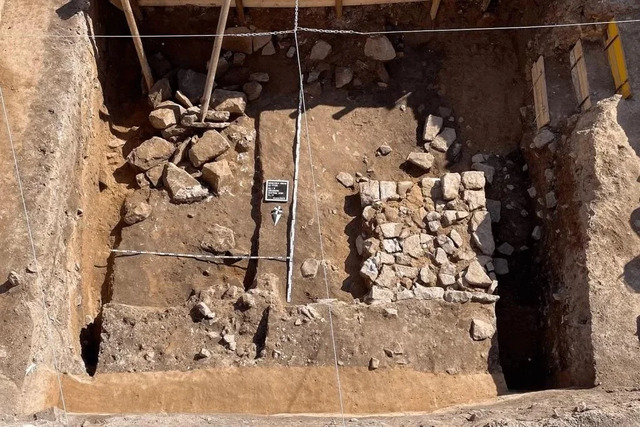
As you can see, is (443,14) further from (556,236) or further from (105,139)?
(105,139)

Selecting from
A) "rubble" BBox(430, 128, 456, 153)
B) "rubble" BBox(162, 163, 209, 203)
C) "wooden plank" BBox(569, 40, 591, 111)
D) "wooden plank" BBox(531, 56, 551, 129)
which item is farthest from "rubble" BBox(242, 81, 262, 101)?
"wooden plank" BBox(569, 40, 591, 111)

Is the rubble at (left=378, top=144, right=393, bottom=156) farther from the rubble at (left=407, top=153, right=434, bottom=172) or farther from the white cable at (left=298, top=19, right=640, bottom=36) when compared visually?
the white cable at (left=298, top=19, right=640, bottom=36)

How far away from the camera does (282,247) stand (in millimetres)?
8023

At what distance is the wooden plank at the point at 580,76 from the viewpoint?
25.8 ft

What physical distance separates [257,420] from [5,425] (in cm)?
222

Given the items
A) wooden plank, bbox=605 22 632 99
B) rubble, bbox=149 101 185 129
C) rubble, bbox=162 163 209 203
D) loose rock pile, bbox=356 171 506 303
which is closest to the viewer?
loose rock pile, bbox=356 171 506 303

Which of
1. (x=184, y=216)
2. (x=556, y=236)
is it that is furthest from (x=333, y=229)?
(x=556, y=236)

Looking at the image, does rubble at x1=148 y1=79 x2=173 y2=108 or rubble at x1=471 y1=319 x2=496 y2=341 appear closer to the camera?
rubble at x1=471 y1=319 x2=496 y2=341

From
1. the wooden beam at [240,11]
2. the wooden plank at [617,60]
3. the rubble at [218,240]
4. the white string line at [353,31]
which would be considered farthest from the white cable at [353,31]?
the rubble at [218,240]

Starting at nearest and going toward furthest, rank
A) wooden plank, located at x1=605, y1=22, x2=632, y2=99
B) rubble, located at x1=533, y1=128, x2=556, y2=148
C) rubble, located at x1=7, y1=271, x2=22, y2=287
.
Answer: rubble, located at x1=7, y1=271, x2=22, y2=287 < wooden plank, located at x1=605, y1=22, x2=632, y2=99 < rubble, located at x1=533, y1=128, x2=556, y2=148

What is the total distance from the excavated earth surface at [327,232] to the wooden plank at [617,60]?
0.50 ft

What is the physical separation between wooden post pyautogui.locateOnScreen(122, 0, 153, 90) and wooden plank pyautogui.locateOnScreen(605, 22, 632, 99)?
5.78 m

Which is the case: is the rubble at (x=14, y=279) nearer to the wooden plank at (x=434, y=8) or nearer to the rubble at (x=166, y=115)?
the rubble at (x=166, y=115)

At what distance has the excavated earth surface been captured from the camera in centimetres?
673
